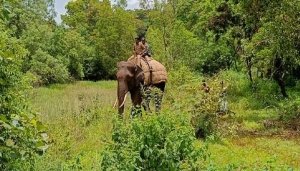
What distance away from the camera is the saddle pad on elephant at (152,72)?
13500mm

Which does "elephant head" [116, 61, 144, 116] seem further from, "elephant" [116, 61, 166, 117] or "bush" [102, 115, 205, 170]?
"bush" [102, 115, 205, 170]

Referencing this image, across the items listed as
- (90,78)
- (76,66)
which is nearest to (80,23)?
(90,78)

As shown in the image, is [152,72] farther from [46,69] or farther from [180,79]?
[46,69]

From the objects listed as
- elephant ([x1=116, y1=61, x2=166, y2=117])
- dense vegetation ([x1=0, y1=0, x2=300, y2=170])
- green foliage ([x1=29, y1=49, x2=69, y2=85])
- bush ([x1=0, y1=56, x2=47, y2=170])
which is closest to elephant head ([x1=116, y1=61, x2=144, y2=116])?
elephant ([x1=116, y1=61, x2=166, y2=117])

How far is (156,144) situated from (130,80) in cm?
652

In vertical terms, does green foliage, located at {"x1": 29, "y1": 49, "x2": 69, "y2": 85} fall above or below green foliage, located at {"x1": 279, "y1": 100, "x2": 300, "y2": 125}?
above

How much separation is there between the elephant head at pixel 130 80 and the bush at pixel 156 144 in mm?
5673

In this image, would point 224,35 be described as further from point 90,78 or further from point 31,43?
point 90,78

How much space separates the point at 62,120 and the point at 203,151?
707 centimetres

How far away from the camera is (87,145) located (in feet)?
36.1

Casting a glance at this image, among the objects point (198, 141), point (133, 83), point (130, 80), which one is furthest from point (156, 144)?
point (133, 83)

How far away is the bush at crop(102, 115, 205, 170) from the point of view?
6.18m

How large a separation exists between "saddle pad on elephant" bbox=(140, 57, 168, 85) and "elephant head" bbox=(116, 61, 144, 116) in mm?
387

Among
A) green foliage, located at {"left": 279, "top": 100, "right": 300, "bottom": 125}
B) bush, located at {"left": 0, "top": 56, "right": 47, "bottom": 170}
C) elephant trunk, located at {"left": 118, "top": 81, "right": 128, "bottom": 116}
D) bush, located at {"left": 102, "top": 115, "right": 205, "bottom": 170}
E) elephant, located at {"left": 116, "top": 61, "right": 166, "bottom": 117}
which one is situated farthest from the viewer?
green foliage, located at {"left": 279, "top": 100, "right": 300, "bottom": 125}
